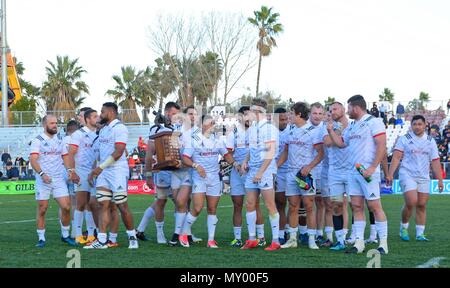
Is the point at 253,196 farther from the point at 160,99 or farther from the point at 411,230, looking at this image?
the point at 160,99

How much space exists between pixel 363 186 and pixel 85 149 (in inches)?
205

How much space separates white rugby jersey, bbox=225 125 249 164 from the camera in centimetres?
1316

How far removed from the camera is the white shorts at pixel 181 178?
44.0 feet

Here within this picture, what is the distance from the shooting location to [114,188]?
40.9ft

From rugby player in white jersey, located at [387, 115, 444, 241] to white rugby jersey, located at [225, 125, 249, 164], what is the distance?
2.74 metres

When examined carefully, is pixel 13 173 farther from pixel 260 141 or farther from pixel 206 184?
pixel 260 141

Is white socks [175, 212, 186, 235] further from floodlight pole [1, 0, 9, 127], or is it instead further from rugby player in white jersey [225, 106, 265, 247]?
floodlight pole [1, 0, 9, 127]

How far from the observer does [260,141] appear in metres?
12.5

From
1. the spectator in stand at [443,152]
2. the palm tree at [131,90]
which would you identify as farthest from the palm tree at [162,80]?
the spectator in stand at [443,152]

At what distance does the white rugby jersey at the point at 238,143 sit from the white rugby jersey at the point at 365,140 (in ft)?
7.23

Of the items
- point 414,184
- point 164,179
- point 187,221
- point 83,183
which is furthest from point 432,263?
point 83,183

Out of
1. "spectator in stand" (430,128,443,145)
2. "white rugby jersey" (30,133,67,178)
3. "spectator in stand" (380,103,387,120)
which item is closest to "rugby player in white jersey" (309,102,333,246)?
"white rugby jersey" (30,133,67,178)

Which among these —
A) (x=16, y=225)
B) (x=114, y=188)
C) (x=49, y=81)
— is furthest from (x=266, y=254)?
(x=49, y=81)

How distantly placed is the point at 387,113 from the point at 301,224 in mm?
27877
